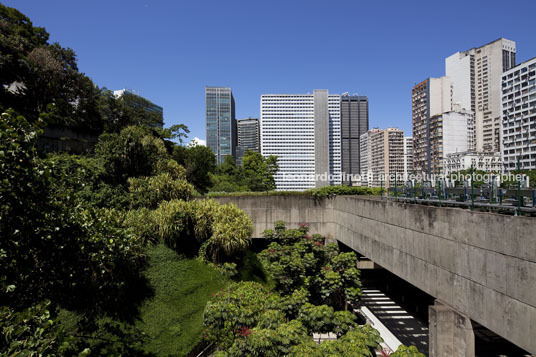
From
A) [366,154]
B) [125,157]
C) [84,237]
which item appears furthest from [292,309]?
[366,154]

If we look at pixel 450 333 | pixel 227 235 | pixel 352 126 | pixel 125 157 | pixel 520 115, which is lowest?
pixel 450 333

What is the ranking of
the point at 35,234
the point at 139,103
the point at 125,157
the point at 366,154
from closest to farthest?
the point at 35,234 → the point at 125,157 → the point at 139,103 → the point at 366,154

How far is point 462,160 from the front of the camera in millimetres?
71500

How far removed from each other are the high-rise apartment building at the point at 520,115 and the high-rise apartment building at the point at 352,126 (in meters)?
94.3

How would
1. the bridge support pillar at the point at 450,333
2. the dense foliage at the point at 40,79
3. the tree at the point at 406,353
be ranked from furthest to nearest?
the dense foliage at the point at 40,79, the bridge support pillar at the point at 450,333, the tree at the point at 406,353

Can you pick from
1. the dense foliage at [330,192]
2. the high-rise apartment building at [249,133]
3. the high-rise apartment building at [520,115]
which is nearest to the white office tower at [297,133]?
the high-rise apartment building at [249,133]

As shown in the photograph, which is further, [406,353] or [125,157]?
[125,157]

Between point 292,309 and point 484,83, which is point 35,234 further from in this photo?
point 484,83

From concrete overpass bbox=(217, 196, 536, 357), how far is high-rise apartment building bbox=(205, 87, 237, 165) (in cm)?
12472

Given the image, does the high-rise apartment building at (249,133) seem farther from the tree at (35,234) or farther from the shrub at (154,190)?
the tree at (35,234)

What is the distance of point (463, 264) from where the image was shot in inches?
273

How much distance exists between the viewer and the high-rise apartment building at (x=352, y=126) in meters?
158

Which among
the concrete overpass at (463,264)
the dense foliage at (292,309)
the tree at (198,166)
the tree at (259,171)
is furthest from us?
the tree at (259,171)

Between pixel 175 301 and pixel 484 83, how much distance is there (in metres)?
108
